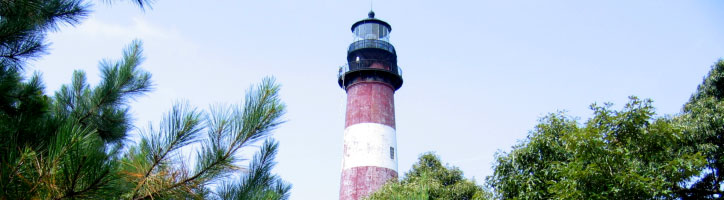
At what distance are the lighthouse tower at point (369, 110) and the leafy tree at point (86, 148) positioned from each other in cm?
1369

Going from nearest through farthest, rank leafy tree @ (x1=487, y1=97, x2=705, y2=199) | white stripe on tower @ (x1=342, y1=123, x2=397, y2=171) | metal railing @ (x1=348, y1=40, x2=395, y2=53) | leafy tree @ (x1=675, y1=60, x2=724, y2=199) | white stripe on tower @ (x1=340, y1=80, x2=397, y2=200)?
leafy tree @ (x1=487, y1=97, x2=705, y2=199) < leafy tree @ (x1=675, y1=60, x2=724, y2=199) < white stripe on tower @ (x1=340, y1=80, x2=397, y2=200) < white stripe on tower @ (x1=342, y1=123, x2=397, y2=171) < metal railing @ (x1=348, y1=40, x2=395, y2=53)

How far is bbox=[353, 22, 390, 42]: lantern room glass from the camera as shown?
23.5 meters

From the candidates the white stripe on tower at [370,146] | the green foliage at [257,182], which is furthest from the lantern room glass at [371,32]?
the green foliage at [257,182]

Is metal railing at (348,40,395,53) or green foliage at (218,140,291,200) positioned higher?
metal railing at (348,40,395,53)

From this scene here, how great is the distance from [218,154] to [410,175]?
15.2 m

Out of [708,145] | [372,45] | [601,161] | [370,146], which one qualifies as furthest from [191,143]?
[372,45]

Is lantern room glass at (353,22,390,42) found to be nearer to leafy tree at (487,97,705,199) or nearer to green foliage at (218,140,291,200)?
leafy tree at (487,97,705,199)

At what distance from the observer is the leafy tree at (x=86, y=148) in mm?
2871

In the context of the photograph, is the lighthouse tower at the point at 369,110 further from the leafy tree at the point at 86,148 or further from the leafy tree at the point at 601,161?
the leafy tree at the point at 86,148

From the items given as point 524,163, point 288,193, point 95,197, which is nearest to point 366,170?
point 524,163

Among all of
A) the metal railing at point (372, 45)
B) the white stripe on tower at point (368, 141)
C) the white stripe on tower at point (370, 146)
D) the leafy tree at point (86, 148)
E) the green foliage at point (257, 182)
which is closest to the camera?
the leafy tree at point (86, 148)

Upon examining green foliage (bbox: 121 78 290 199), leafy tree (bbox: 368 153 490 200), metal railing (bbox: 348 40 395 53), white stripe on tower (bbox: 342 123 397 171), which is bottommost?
green foliage (bbox: 121 78 290 199)

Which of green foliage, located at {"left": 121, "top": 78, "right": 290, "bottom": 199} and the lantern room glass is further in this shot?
the lantern room glass

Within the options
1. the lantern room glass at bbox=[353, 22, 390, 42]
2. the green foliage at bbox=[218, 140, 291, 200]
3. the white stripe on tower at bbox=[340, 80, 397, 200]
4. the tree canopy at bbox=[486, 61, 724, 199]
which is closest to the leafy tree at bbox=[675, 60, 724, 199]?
the tree canopy at bbox=[486, 61, 724, 199]
